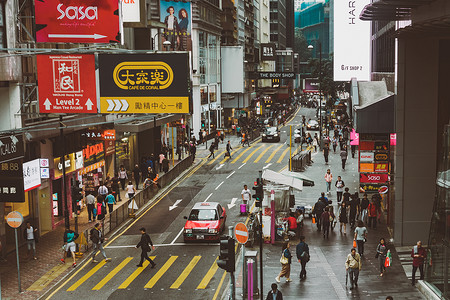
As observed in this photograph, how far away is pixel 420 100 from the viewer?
24859mm

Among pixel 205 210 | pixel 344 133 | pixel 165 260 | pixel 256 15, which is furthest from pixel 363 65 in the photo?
pixel 256 15

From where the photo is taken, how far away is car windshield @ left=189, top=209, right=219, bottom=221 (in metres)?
27.9

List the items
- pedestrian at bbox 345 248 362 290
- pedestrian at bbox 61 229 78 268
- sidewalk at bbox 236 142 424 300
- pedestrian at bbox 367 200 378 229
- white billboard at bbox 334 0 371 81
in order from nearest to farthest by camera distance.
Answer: sidewalk at bbox 236 142 424 300 < pedestrian at bbox 345 248 362 290 < pedestrian at bbox 61 229 78 268 < pedestrian at bbox 367 200 378 229 < white billboard at bbox 334 0 371 81

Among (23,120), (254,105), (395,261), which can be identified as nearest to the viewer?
(395,261)

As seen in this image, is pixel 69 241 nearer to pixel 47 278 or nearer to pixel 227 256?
pixel 47 278

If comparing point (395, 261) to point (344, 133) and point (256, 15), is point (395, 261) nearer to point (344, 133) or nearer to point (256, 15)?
point (344, 133)

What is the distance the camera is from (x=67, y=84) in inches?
858

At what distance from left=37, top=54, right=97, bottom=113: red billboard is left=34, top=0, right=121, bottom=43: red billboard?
7.01ft

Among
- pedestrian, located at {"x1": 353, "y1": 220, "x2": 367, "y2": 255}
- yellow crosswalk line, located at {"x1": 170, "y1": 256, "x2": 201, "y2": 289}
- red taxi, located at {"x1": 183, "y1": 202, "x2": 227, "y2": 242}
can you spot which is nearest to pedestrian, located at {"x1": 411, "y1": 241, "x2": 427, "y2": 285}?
pedestrian, located at {"x1": 353, "y1": 220, "x2": 367, "y2": 255}

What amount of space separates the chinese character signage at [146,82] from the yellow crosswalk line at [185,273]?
20.3ft

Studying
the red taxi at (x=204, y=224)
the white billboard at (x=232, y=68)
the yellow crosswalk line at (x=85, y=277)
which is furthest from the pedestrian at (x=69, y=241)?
the white billboard at (x=232, y=68)

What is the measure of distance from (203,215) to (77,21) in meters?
10.4

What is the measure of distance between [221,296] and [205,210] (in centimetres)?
832

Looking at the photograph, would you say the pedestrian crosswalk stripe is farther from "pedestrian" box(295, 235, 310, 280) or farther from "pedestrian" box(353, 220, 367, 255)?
"pedestrian" box(353, 220, 367, 255)
